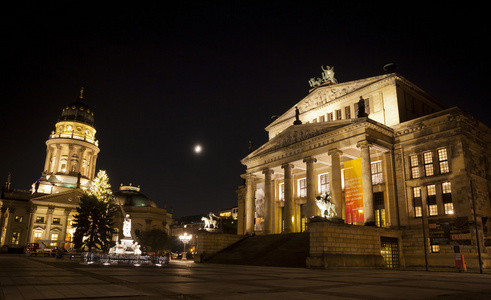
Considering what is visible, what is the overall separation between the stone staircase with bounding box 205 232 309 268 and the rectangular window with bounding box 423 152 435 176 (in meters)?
13.8

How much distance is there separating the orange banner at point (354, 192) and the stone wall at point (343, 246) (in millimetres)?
3615

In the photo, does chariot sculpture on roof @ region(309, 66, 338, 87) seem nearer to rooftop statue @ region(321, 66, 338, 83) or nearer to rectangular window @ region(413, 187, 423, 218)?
rooftop statue @ region(321, 66, 338, 83)

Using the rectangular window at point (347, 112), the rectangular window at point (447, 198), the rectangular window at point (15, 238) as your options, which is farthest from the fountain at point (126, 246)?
the rectangular window at point (15, 238)

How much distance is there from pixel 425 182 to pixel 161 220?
83.8 meters

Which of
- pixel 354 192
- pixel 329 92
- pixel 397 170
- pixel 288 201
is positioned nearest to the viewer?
pixel 354 192

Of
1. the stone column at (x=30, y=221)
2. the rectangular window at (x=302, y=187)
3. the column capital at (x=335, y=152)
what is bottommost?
the stone column at (x=30, y=221)

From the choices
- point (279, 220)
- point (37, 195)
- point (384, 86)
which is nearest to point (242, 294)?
point (384, 86)

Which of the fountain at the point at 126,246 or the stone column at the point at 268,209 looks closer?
the fountain at the point at 126,246

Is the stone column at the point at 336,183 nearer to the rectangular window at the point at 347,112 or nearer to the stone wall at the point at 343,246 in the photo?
the stone wall at the point at 343,246

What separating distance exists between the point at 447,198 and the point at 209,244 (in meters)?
25.2

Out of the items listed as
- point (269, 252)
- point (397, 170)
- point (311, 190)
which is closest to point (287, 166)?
point (311, 190)

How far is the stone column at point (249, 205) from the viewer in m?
47.4

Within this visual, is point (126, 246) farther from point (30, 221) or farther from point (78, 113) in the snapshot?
point (78, 113)

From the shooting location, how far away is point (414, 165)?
36.4 metres
